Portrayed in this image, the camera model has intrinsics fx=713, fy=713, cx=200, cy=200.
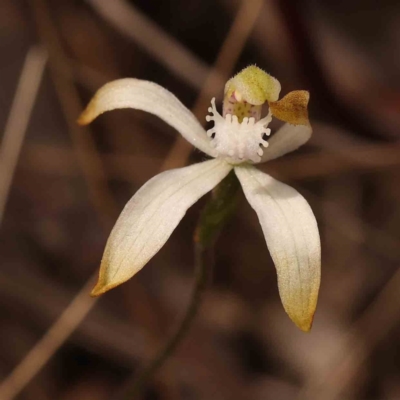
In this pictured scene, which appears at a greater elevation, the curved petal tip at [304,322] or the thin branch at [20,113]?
the thin branch at [20,113]

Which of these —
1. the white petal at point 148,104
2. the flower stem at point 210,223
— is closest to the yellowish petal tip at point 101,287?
the flower stem at point 210,223

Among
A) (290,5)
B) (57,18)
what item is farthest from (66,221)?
(290,5)

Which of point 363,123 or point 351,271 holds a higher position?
point 363,123

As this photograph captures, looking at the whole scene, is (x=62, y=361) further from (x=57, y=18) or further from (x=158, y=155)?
(x=57, y=18)

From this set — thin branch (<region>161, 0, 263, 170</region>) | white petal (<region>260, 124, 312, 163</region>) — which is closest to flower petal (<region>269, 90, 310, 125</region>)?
white petal (<region>260, 124, 312, 163</region>)

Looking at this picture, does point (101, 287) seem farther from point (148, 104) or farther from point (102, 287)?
point (148, 104)

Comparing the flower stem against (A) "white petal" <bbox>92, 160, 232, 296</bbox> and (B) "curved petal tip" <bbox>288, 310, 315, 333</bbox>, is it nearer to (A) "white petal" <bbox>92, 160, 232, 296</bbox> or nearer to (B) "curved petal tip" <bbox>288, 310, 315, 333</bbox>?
(A) "white petal" <bbox>92, 160, 232, 296</bbox>

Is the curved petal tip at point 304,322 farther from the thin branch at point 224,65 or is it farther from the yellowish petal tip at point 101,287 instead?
the thin branch at point 224,65
